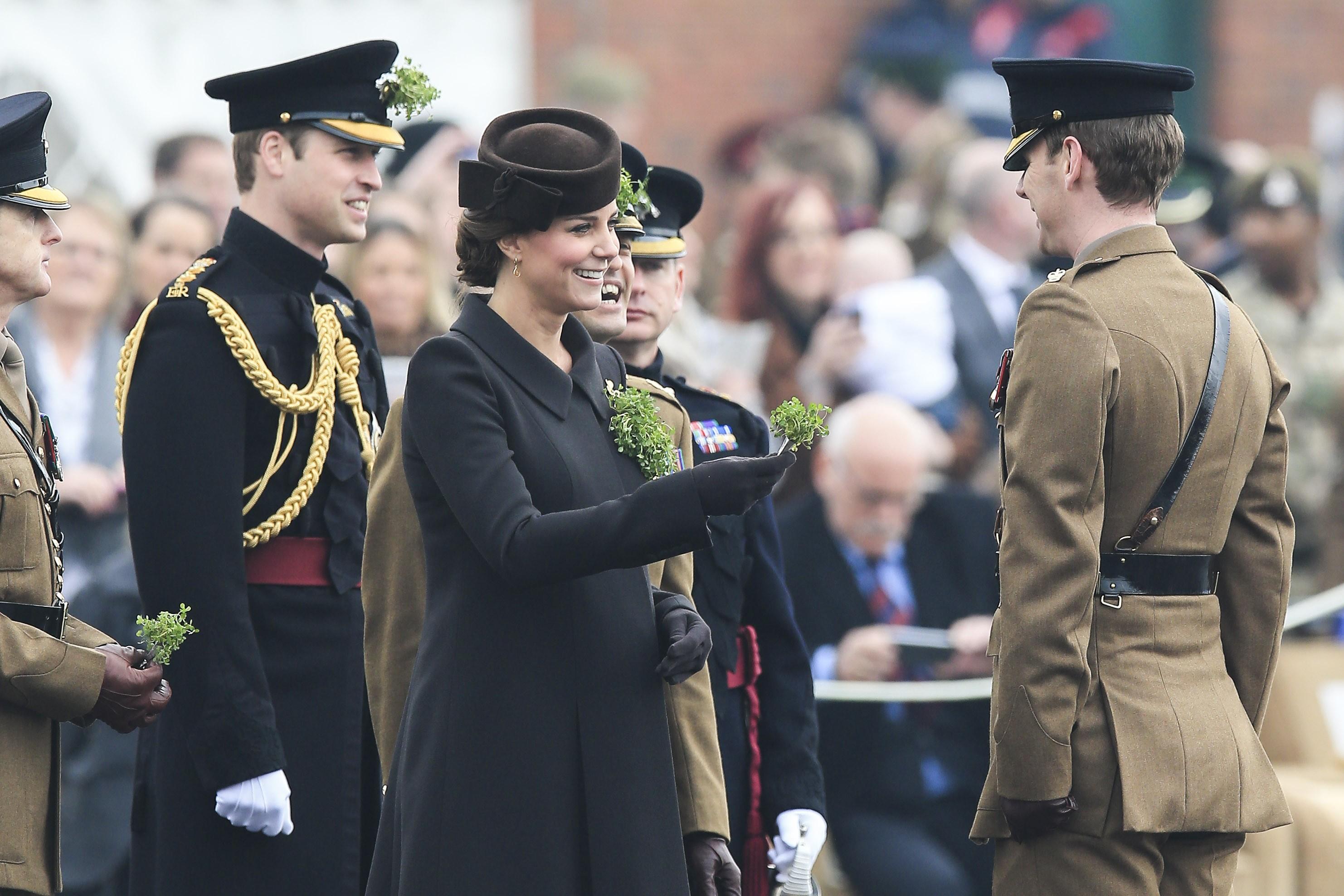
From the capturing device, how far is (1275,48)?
13.2 metres

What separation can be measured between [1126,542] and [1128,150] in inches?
28.3

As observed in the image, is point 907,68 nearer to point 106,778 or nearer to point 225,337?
point 106,778

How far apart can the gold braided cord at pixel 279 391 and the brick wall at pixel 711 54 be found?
24.6 ft

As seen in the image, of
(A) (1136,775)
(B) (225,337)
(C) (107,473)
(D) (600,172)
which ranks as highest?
(D) (600,172)

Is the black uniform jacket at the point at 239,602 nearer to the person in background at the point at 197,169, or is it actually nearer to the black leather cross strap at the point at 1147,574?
the black leather cross strap at the point at 1147,574

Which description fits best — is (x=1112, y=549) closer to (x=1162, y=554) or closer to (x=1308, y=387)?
(x=1162, y=554)

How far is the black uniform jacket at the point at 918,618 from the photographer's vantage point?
5.88 metres

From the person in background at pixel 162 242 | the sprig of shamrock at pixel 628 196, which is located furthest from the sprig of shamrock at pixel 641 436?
the person in background at pixel 162 242

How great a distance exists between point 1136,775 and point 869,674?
2729mm

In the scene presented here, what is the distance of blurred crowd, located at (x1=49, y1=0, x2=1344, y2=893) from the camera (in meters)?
5.88

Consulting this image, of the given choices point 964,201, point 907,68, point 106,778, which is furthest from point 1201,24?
point 106,778

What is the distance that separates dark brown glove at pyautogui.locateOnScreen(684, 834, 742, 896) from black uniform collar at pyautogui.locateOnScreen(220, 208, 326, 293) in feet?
5.28

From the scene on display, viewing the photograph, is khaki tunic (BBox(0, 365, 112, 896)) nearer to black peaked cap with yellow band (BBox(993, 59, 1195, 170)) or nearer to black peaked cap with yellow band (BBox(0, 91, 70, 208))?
black peaked cap with yellow band (BBox(0, 91, 70, 208))

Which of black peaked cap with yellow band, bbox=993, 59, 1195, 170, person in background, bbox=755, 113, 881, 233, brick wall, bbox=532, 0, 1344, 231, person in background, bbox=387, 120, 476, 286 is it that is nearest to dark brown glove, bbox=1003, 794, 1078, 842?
black peaked cap with yellow band, bbox=993, 59, 1195, 170
